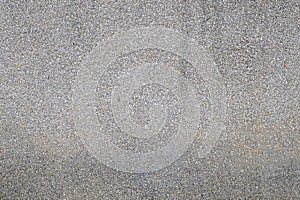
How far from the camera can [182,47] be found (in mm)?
1485

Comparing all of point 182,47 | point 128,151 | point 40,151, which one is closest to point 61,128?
point 40,151

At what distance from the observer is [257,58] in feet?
4.88

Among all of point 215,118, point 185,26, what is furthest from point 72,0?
point 215,118

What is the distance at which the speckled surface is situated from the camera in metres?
1.48

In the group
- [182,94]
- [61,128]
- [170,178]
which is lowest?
[170,178]

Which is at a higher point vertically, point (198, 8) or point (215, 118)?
point (198, 8)

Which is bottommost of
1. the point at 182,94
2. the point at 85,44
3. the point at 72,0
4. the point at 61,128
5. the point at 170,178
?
the point at 170,178

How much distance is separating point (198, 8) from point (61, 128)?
2.59 ft

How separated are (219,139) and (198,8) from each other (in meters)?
0.57

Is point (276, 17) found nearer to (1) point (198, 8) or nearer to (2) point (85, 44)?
(1) point (198, 8)

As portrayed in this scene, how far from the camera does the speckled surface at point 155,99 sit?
1.48 m

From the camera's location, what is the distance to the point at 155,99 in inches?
59.1

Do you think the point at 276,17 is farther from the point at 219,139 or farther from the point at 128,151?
the point at 128,151

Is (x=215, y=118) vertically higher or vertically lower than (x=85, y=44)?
lower
